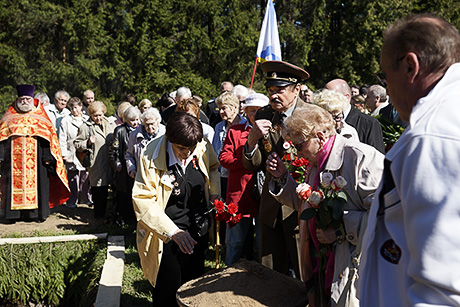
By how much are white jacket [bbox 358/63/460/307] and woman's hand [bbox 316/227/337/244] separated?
1.32 m

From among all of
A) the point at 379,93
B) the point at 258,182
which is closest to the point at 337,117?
the point at 258,182

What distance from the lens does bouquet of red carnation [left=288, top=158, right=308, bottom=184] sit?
140 inches

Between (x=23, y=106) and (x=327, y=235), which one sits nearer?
(x=327, y=235)

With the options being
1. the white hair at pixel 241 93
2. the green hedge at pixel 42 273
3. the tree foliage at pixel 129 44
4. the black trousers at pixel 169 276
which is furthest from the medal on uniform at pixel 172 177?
the tree foliage at pixel 129 44

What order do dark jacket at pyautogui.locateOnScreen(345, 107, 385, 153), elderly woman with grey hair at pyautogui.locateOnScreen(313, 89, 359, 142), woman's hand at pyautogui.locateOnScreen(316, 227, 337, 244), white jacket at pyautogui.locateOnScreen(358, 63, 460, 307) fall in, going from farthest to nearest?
dark jacket at pyautogui.locateOnScreen(345, 107, 385, 153), elderly woman with grey hair at pyautogui.locateOnScreen(313, 89, 359, 142), woman's hand at pyautogui.locateOnScreen(316, 227, 337, 244), white jacket at pyautogui.locateOnScreen(358, 63, 460, 307)

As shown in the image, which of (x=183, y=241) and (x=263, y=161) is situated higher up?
(x=263, y=161)

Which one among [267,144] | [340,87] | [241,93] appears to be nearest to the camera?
[267,144]

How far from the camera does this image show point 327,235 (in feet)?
9.22

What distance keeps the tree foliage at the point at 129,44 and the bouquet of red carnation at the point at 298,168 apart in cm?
1548

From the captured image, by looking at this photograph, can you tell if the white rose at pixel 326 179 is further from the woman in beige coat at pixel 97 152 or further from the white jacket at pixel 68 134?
the white jacket at pixel 68 134

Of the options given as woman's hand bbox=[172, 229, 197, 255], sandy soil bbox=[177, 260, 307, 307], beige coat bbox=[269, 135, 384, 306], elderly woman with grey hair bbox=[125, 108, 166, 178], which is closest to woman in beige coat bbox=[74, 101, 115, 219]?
elderly woman with grey hair bbox=[125, 108, 166, 178]

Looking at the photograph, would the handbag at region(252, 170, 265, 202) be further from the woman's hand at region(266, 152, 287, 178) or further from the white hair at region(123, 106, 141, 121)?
the white hair at region(123, 106, 141, 121)

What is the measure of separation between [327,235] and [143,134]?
426 centimetres

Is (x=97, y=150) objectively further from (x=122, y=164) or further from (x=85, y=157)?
(x=122, y=164)
